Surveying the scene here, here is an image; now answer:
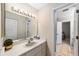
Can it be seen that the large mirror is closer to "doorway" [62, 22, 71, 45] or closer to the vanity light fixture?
the vanity light fixture

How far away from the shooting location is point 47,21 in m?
1.72

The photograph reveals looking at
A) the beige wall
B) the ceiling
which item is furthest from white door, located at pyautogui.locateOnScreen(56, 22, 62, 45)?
the ceiling

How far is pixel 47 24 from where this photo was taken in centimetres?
171

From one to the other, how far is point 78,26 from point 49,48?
62 centimetres

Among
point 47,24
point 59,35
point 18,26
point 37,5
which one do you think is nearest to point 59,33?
point 59,35

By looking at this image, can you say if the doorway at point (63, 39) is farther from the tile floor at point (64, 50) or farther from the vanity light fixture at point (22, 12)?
the vanity light fixture at point (22, 12)

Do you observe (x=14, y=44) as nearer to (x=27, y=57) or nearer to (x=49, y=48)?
(x=27, y=57)

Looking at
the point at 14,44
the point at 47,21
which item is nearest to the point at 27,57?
the point at 14,44

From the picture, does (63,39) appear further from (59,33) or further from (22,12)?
(22,12)

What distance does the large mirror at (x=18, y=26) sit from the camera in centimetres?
169

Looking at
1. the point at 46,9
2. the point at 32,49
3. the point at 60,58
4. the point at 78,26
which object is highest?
the point at 46,9

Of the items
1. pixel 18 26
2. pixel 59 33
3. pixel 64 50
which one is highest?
pixel 18 26

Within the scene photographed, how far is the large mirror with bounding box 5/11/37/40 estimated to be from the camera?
5.54ft

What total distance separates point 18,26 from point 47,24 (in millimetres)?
532
